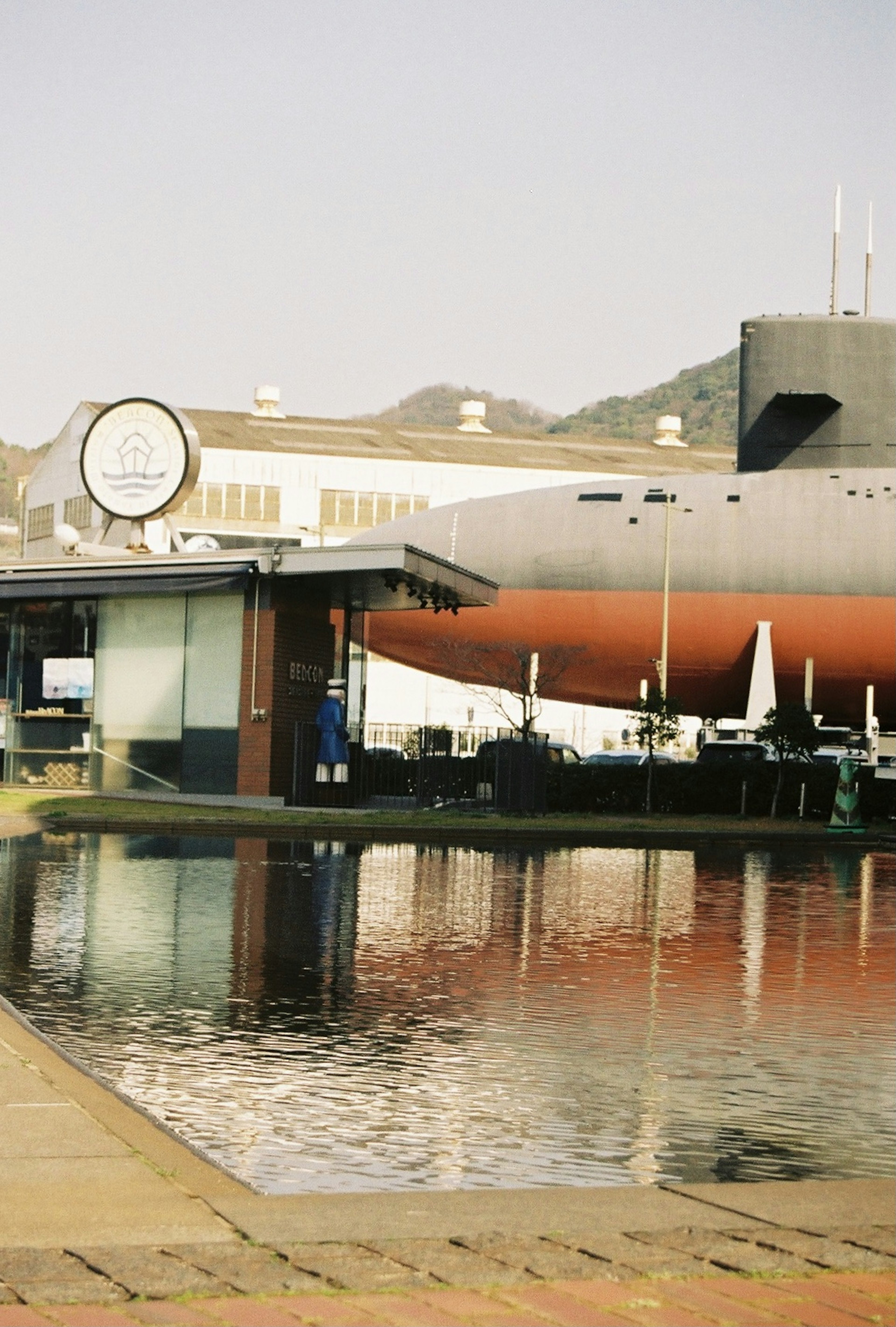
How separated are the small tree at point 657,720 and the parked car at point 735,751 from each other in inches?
64.1

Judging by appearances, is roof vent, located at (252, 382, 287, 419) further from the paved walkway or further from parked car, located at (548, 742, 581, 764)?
the paved walkway

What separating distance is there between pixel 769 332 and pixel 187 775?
87.7ft

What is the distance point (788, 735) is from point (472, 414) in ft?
251

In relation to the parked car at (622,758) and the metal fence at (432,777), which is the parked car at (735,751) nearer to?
the parked car at (622,758)

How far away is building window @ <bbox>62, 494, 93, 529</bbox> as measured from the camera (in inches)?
3499

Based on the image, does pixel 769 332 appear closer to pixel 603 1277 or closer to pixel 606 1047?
pixel 606 1047

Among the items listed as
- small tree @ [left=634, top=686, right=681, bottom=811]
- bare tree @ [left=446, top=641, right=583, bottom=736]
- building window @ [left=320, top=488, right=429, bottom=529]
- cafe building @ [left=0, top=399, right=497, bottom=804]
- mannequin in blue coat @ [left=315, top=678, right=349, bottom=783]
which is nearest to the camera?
cafe building @ [left=0, top=399, right=497, bottom=804]

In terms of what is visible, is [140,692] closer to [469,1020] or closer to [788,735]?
[788,735]

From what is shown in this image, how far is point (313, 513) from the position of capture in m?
88.8

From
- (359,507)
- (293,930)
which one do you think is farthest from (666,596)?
(359,507)

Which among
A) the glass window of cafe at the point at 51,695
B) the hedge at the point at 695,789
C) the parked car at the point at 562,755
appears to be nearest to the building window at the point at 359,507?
the parked car at the point at 562,755

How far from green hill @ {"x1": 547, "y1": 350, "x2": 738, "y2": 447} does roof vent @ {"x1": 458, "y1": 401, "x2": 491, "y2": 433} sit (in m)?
46.3

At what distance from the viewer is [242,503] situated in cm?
8906

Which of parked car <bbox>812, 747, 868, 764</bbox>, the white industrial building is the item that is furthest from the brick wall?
the white industrial building
